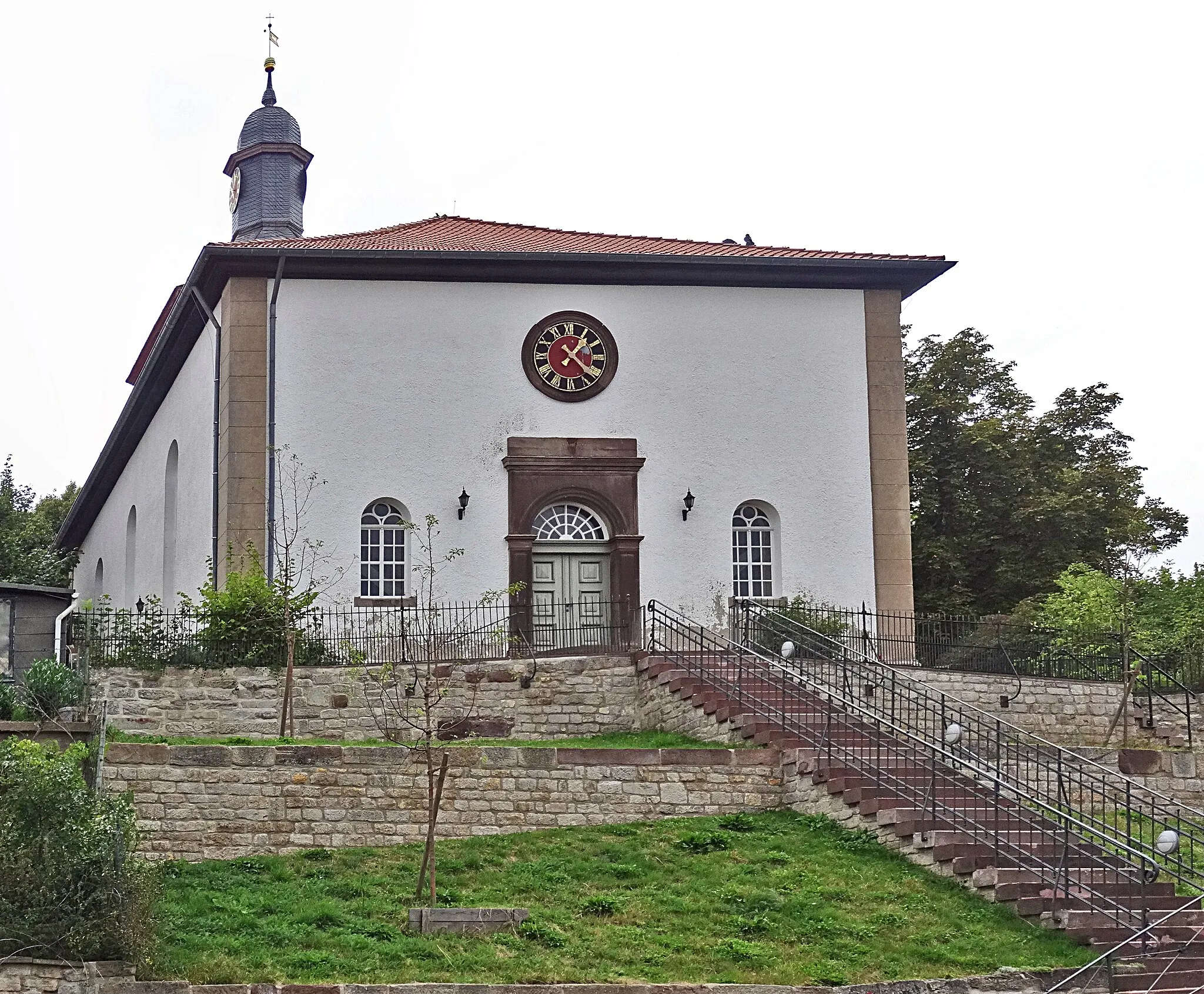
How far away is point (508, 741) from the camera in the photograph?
77.9 feet

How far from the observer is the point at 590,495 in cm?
2864

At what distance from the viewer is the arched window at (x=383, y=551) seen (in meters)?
28.0

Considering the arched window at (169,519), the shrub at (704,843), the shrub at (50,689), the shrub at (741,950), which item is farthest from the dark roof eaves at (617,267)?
the shrub at (741,950)

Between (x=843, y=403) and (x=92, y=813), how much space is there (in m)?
16.8

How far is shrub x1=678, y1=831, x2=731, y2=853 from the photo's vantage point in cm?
1908

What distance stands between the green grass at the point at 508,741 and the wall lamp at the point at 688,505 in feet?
16.5

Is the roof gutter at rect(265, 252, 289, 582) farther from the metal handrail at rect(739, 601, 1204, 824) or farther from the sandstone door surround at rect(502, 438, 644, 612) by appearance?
the metal handrail at rect(739, 601, 1204, 824)

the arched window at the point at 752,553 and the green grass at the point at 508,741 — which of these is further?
the arched window at the point at 752,553

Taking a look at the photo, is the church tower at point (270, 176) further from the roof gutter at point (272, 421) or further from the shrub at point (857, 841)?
the shrub at point (857, 841)

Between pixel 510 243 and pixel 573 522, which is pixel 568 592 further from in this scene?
pixel 510 243

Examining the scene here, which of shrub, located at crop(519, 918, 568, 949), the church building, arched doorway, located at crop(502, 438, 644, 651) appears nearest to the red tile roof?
the church building

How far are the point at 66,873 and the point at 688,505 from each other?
15.1 meters

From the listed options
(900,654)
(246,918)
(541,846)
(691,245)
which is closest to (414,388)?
(691,245)

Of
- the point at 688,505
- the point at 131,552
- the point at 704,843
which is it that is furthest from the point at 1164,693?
the point at 131,552
